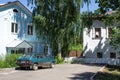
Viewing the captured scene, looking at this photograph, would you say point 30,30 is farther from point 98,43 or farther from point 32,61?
point 32,61

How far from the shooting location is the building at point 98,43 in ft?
146

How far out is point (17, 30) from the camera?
134ft

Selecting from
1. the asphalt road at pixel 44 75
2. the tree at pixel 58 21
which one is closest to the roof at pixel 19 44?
the tree at pixel 58 21

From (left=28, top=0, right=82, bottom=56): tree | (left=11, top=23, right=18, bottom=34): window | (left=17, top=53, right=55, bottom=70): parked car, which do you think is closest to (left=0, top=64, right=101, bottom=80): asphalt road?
(left=17, top=53, right=55, bottom=70): parked car

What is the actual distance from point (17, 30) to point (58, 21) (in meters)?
5.67

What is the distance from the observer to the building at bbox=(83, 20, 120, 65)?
44531 millimetres

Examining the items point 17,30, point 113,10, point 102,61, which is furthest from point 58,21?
point 113,10

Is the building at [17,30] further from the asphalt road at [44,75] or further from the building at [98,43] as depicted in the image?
the asphalt road at [44,75]

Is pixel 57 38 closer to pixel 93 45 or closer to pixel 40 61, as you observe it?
pixel 93 45

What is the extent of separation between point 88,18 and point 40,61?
12.4 metres

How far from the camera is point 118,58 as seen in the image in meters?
43.8

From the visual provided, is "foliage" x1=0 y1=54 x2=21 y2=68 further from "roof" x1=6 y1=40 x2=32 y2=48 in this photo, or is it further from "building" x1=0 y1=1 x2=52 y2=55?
"roof" x1=6 y1=40 x2=32 y2=48

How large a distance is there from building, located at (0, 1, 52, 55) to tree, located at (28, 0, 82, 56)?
198cm

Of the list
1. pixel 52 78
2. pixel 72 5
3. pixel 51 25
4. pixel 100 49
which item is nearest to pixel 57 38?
pixel 51 25
